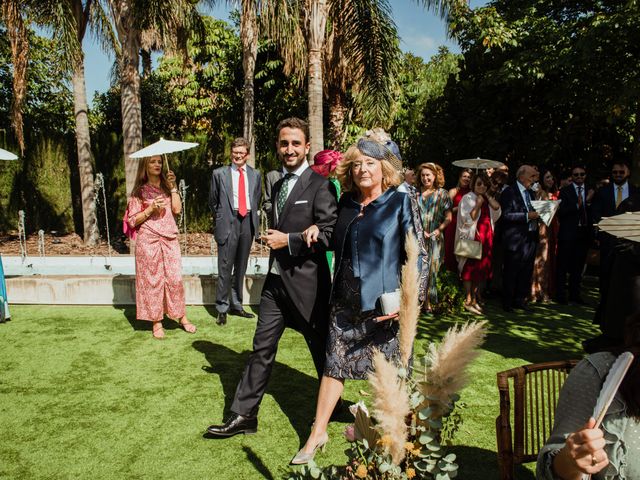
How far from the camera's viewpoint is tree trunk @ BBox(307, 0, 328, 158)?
1015 centimetres

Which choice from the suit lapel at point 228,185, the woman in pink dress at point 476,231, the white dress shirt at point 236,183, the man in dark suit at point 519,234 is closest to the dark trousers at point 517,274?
the man in dark suit at point 519,234

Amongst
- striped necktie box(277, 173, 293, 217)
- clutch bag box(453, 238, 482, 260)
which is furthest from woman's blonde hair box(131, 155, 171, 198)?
clutch bag box(453, 238, 482, 260)

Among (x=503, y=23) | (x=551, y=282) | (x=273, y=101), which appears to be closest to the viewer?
(x=551, y=282)

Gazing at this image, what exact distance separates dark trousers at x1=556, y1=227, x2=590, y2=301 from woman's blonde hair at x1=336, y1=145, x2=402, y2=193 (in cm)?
591

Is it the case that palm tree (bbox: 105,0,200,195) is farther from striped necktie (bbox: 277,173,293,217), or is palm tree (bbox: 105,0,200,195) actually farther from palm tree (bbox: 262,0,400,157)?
striped necktie (bbox: 277,173,293,217)

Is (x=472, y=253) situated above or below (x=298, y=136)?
below

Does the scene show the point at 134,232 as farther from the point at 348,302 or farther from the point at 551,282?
the point at 551,282

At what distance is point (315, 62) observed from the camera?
10156mm

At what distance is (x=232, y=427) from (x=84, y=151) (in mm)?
12019

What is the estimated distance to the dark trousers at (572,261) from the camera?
8320 millimetres

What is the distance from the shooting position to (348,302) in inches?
131

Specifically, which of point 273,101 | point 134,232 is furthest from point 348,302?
point 273,101

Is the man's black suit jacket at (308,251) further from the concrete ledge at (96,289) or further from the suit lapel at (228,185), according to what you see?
the concrete ledge at (96,289)

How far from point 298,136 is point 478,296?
193 inches
